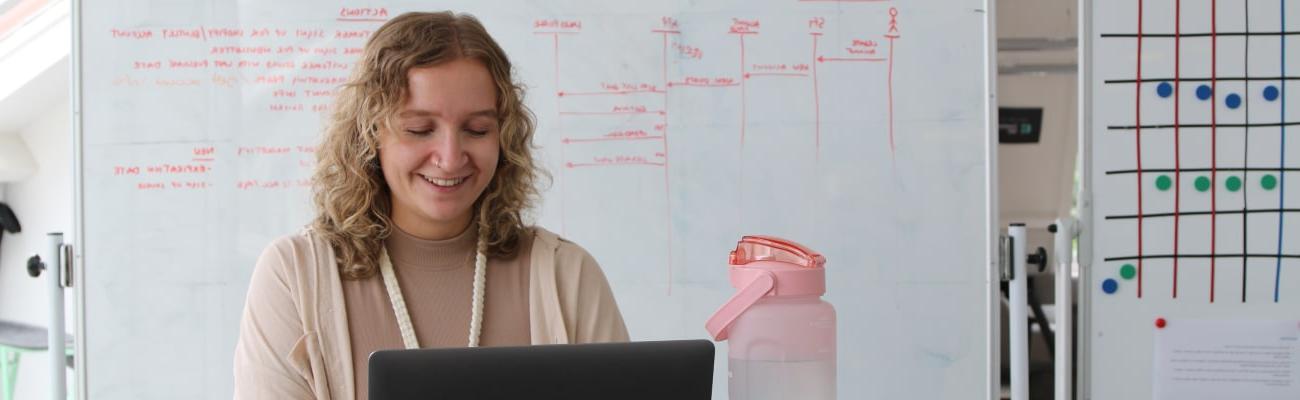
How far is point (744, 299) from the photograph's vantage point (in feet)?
→ 3.21

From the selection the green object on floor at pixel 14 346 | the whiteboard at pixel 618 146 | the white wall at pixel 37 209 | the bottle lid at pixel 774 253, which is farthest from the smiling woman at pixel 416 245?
the white wall at pixel 37 209

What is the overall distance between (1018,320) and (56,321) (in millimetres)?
2023

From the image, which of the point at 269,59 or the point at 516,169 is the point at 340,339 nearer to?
the point at 516,169

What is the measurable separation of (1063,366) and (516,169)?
54.4 inches

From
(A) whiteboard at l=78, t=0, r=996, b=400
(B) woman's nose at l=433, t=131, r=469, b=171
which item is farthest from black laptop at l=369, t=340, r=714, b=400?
(A) whiteboard at l=78, t=0, r=996, b=400

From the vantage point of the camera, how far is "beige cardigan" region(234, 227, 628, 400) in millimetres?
1192

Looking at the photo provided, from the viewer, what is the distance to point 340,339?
121cm
